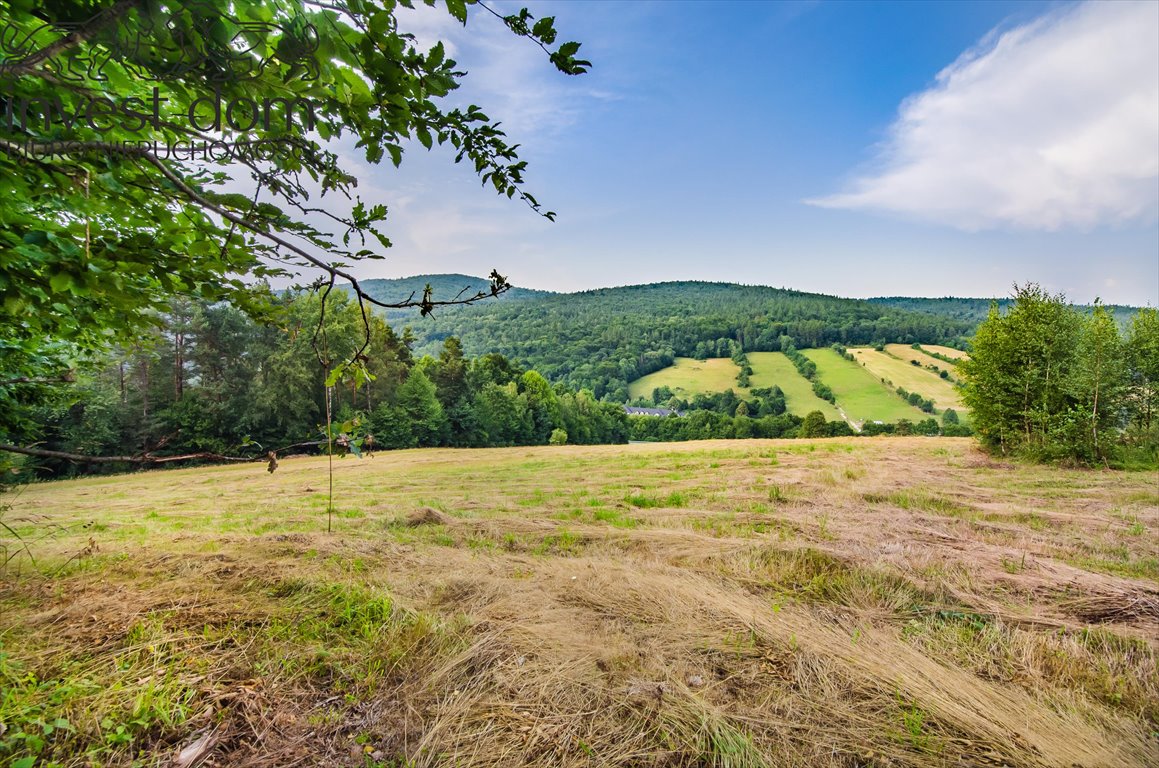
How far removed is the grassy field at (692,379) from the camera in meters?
64.2

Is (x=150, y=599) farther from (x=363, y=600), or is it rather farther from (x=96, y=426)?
(x=96, y=426)

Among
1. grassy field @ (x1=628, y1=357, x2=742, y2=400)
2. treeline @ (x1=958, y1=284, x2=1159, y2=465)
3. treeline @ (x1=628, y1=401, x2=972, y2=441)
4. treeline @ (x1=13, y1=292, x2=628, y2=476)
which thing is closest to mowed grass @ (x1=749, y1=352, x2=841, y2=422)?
grassy field @ (x1=628, y1=357, x2=742, y2=400)

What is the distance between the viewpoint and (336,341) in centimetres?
2027

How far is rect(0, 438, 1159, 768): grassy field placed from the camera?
184 centimetres

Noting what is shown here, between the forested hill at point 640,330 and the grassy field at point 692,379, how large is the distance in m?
2.11

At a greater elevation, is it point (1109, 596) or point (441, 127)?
point (441, 127)

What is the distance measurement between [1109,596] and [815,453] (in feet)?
53.0

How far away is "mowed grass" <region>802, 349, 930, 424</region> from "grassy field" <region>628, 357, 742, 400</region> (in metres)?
12.1

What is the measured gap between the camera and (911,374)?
58281 millimetres

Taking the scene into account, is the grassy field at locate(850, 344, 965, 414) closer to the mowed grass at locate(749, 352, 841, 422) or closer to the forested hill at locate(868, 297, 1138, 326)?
the mowed grass at locate(749, 352, 841, 422)

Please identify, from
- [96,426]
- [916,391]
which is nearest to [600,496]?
[96,426]

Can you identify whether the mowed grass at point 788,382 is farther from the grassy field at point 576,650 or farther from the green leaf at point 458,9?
the green leaf at point 458,9

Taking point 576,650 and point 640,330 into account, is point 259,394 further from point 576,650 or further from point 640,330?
point 640,330

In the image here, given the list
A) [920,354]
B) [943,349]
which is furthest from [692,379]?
[943,349]
